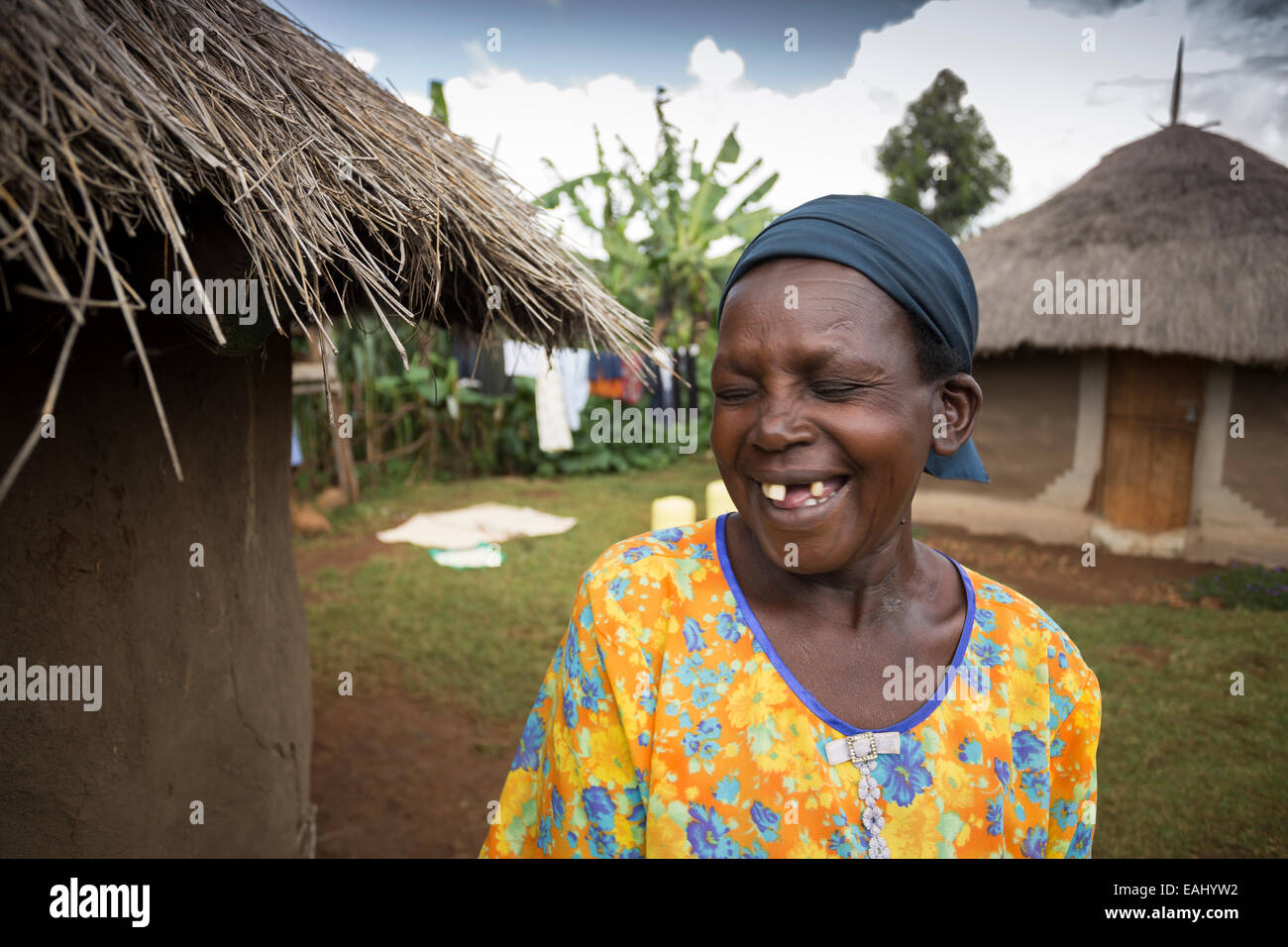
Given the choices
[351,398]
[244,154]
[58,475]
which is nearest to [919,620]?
[244,154]

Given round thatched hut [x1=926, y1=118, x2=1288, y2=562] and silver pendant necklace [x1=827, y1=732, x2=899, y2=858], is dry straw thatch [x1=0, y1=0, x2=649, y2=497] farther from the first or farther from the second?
round thatched hut [x1=926, y1=118, x2=1288, y2=562]

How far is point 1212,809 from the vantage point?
3682 mm

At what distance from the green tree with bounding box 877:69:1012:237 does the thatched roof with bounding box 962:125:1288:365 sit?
12110 mm

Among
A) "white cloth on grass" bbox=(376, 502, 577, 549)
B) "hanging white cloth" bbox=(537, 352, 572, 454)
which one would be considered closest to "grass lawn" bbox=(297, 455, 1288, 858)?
"white cloth on grass" bbox=(376, 502, 577, 549)

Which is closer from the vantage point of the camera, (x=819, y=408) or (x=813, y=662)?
(x=819, y=408)

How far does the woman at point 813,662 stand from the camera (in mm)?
1261

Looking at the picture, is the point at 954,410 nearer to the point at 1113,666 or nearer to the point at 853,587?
the point at 853,587

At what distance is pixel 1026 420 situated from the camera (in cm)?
800

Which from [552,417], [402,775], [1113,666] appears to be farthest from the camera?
[552,417]

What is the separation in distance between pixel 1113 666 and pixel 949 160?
18368 mm

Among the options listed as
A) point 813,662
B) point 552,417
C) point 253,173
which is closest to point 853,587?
point 813,662

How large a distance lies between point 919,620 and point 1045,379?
7487mm

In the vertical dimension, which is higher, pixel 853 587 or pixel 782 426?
pixel 782 426

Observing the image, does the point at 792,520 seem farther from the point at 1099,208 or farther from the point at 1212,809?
the point at 1099,208
